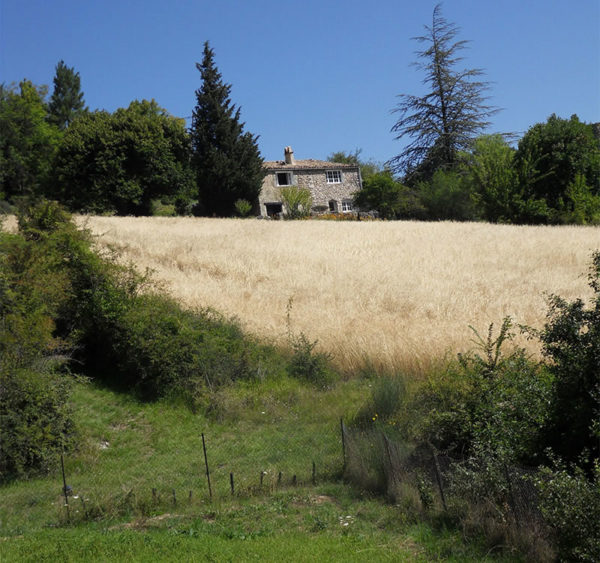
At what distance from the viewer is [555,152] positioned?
48.3m

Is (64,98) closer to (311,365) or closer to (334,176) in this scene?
(334,176)

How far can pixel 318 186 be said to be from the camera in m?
63.3

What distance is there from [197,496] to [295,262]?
19.7 metres

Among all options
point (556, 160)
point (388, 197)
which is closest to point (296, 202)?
point (388, 197)

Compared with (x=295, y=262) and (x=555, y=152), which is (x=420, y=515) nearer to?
(x=295, y=262)

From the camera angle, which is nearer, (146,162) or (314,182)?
(146,162)

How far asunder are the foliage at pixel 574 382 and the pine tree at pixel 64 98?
81776 mm

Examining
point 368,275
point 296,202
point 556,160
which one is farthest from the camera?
point 296,202

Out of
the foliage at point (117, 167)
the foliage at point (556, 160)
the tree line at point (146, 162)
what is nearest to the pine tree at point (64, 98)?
the tree line at point (146, 162)

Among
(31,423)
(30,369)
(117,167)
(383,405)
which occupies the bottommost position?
(383,405)

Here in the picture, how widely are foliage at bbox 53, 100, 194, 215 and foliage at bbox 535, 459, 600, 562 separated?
4572 centimetres

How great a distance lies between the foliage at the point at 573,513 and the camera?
6.84m

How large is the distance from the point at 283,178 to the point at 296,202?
256 inches

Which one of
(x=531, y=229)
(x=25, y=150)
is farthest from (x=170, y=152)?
(x=531, y=229)
